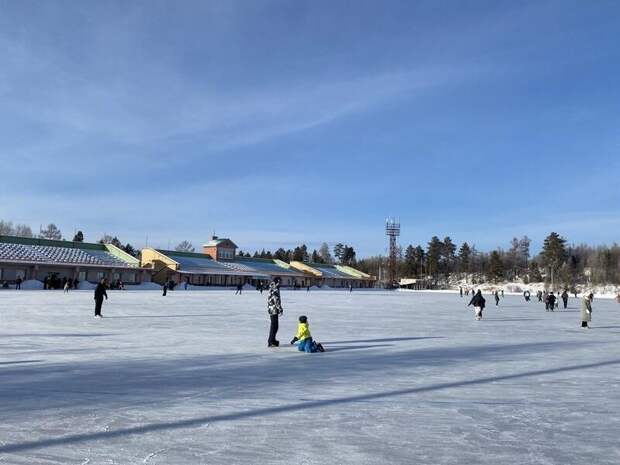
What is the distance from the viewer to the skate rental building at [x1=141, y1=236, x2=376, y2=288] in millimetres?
70688

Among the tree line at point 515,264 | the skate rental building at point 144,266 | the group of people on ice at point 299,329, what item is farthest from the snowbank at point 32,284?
the tree line at point 515,264

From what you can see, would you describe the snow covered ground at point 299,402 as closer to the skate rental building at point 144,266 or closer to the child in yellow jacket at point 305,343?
the child in yellow jacket at point 305,343

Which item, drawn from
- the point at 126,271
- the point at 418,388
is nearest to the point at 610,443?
the point at 418,388

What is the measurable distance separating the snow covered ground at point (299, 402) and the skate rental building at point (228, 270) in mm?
53873

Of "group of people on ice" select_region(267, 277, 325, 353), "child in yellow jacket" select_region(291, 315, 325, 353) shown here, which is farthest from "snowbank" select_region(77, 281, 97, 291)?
"child in yellow jacket" select_region(291, 315, 325, 353)

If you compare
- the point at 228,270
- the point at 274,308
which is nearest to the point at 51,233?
the point at 228,270

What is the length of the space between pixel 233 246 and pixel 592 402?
82.3 metres

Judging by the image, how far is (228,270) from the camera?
254ft

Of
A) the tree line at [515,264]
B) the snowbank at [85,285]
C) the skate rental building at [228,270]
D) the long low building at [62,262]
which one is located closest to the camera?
the long low building at [62,262]

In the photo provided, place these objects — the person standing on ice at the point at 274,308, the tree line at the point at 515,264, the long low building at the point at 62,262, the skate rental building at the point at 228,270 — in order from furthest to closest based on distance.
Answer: the tree line at the point at 515,264 → the skate rental building at the point at 228,270 → the long low building at the point at 62,262 → the person standing on ice at the point at 274,308

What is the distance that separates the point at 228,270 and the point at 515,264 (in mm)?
95040

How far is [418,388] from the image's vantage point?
7488 millimetres

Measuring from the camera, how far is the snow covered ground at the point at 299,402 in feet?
14.7

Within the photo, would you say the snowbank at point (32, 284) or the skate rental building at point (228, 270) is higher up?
the skate rental building at point (228, 270)
